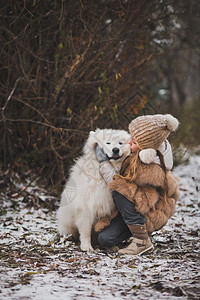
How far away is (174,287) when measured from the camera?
2.67m

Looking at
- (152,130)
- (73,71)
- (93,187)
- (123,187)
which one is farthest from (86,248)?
(73,71)

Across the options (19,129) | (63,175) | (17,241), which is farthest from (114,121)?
(17,241)

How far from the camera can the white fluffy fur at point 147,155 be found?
3.51 metres

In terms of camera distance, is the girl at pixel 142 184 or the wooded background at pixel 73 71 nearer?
the girl at pixel 142 184

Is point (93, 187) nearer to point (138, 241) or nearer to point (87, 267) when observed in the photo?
point (138, 241)

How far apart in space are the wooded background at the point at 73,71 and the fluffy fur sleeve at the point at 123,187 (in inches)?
73.2

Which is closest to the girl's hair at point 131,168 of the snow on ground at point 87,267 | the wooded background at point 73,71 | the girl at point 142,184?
the girl at point 142,184

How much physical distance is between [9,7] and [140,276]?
3.87 metres

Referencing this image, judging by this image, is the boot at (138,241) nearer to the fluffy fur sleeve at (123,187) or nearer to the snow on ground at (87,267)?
the snow on ground at (87,267)

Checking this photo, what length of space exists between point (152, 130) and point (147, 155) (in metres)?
0.22

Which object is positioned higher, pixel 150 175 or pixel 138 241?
pixel 150 175

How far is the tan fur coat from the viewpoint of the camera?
11.9 feet

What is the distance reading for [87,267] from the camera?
3.17 meters

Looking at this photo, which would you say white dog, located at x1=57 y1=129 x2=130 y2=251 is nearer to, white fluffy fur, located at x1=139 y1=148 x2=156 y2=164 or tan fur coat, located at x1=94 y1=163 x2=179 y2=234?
tan fur coat, located at x1=94 y1=163 x2=179 y2=234
